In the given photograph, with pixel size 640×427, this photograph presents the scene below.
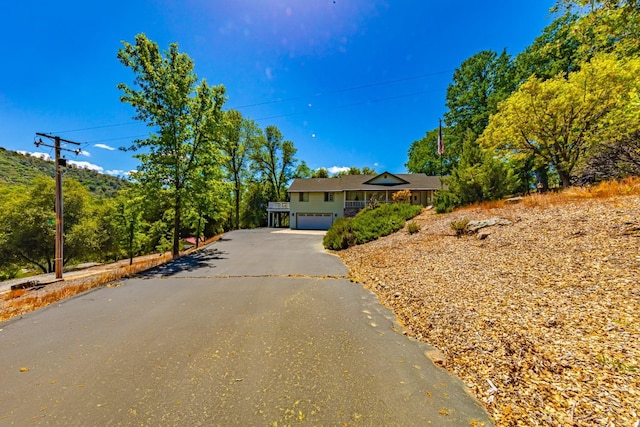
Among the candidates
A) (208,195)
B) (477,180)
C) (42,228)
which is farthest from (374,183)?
(42,228)

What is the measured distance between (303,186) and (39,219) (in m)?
24.7

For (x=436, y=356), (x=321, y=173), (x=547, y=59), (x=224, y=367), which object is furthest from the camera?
(x=321, y=173)

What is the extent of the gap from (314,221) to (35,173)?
60.1 m

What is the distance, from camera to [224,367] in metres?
3.23

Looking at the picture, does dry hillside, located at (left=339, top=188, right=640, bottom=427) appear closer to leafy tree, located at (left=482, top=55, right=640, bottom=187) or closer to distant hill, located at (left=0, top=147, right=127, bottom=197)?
leafy tree, located at (left=482, top=55, right=640, bottom=187)

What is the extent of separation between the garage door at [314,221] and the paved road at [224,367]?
2452 centimetres

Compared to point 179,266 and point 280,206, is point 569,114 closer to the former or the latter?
point 179,266

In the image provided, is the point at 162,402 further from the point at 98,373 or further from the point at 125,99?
the point at 125,99

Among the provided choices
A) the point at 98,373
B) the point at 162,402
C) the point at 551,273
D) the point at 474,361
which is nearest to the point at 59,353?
the point at 98,373

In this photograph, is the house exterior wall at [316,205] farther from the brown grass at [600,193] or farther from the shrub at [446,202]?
the brown grass at [600,193]

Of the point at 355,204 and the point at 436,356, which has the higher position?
the point at 355,204

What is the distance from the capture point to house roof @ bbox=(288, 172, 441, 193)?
93.8 feet

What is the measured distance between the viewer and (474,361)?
316cm

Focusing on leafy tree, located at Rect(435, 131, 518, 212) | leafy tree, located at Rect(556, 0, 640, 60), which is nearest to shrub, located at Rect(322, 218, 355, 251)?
leafy tree, located at Rect(435, 131, 518, 212)
